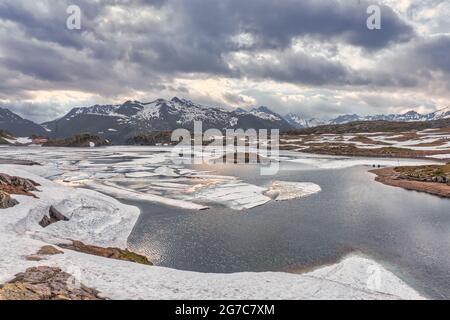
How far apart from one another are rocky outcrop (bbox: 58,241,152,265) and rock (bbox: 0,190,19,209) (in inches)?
352

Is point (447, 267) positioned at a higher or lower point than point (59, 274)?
lower

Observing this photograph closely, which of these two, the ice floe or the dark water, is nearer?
the dark water

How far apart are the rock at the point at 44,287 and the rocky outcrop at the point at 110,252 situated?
7208 millimetres

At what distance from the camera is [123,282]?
61.8ft

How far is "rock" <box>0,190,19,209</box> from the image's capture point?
31.7 m

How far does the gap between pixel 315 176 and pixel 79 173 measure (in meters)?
48.4

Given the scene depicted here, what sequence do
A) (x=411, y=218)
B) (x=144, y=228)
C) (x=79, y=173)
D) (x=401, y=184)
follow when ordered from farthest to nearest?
(x=79, y=173)
(x=401, y=184)
(x=411, y=218)
(x=144, y=228)

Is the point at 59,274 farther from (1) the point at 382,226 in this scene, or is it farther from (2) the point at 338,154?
(2) the point at 338,154

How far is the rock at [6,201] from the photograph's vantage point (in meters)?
31.7

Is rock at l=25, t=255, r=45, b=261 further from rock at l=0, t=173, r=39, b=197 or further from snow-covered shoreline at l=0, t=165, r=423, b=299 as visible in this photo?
rock at l=0, t=173, r=39, b=197

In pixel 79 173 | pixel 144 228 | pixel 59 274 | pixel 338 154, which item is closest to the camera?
pixel 59 274

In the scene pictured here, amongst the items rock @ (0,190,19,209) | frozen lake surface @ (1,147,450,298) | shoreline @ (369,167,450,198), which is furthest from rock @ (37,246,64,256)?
shoreline @ (369,167,450,198)
